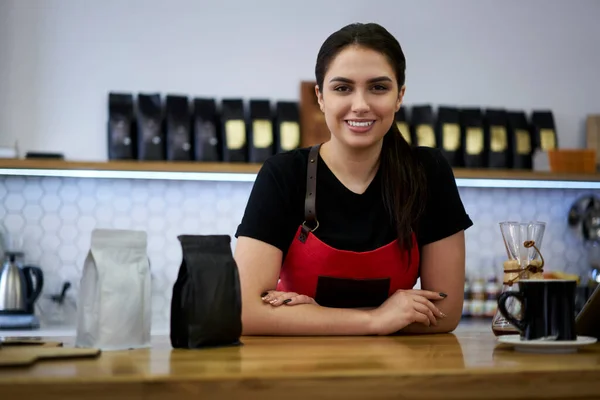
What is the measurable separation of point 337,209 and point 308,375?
976 millimetres

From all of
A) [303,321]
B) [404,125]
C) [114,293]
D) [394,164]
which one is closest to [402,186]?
[394,164]

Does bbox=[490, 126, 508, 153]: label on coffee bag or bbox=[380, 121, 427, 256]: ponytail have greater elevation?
bbox=[490, 126, 508, 153]: label on coffee bag

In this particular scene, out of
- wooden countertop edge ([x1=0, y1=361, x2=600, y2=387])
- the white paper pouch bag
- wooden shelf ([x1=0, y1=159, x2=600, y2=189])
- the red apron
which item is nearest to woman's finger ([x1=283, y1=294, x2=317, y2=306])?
the red apron

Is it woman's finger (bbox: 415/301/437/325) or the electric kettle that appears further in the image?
the electric kettle

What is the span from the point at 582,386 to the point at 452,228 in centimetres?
90

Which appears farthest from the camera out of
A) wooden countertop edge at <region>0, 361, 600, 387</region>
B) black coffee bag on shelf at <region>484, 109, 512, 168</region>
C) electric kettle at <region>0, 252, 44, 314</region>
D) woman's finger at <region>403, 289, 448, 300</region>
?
black coffee bag on shelf at <region>484, 109, 512, 168</region>

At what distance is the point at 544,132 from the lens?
3459 millimetres

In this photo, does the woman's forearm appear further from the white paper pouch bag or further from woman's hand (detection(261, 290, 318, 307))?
the white paper pouch bag

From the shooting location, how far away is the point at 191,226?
333 cm

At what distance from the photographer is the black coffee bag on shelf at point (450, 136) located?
3.34 meters

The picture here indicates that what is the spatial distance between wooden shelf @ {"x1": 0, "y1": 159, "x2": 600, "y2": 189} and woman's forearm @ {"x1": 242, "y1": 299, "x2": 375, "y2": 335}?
4.97 feet

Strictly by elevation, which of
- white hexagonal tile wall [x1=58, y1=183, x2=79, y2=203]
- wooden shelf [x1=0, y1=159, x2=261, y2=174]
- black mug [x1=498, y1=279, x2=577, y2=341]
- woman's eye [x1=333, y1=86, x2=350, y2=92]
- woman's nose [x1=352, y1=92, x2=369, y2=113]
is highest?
woman's eye [x1=333, y1=86, x2=350, y2=92]

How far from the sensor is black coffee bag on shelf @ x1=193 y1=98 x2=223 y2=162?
3.12 m

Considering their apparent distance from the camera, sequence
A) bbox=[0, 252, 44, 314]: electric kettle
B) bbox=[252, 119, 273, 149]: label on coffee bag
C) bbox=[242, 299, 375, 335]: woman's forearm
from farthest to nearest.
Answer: bbox=[252, 119, 273, 149]: label on coffee bag
bbox=[0, 252, 44, 314]: electric kettle
bbox=[242, 299, 375, 335]: woman's forearm
